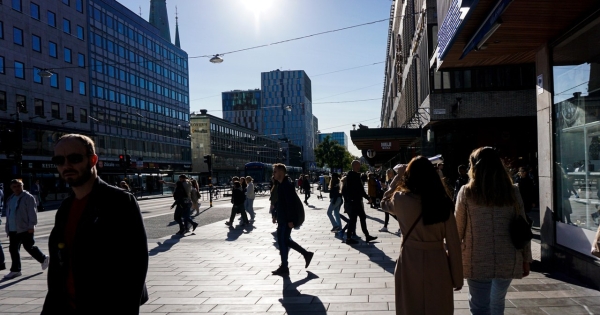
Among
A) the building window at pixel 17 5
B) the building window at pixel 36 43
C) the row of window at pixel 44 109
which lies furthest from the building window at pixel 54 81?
the building window at pixel 17 5

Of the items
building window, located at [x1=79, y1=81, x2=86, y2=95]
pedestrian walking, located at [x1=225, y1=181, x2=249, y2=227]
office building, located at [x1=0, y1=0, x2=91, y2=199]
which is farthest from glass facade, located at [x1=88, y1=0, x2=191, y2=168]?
pedestrian walking, located at [x1=225, y1=181, x2=249, y2=227]

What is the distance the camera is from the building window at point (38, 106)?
137 ft

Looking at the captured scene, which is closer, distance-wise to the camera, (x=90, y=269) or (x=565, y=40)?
(x=90, y=269)

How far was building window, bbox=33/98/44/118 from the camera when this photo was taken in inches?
1639

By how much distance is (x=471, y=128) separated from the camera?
22578 mm

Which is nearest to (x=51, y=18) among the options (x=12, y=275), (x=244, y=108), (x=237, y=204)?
(x=237, y=204)

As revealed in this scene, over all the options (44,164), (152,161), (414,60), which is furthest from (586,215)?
(152,161)

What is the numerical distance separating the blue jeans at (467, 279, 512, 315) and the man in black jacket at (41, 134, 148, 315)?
268 cm

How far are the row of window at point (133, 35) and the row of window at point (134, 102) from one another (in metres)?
7.08

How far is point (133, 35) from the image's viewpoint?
197ft

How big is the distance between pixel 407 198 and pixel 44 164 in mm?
44481

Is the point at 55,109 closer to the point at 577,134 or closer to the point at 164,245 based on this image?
the point at 164,245

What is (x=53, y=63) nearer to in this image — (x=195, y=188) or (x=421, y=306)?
(x=195, y=188)

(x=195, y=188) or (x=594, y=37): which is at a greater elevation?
(x=594, y=37)
